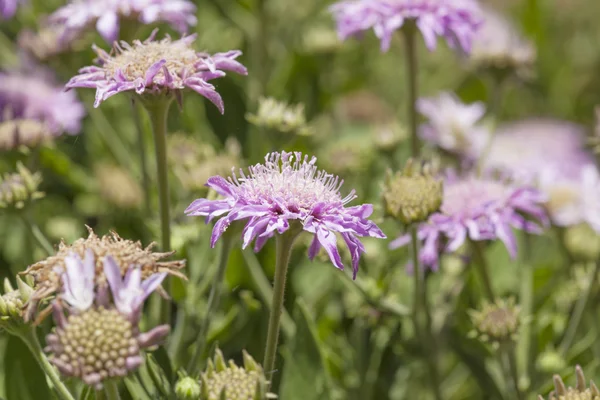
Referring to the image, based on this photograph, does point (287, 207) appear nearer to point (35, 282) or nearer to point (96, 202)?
point (35, 282)

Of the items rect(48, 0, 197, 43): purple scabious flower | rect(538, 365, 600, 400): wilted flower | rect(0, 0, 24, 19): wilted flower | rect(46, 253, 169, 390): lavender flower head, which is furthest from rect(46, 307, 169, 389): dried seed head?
rect(0, 0, 24, 19): wilted flower

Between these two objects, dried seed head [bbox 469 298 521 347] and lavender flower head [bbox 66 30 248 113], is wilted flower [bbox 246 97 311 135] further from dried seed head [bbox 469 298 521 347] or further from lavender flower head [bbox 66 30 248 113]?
dried seed head [bbox 469 298 521 347]

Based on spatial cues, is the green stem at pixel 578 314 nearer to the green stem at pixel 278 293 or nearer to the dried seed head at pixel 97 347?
the green stem at pixel 278 293

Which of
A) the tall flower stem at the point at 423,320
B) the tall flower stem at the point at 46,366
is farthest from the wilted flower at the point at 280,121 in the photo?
the tall flower stem at the point at 46,366

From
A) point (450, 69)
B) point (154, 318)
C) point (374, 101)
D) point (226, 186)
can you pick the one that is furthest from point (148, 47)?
point (450, 69)

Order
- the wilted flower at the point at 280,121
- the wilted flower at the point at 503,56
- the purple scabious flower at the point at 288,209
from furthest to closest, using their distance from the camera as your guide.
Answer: the wilted flower at the point at 503,56, the wilted flower at the point at 280,121, the purple scabious flower at the point at 288,209

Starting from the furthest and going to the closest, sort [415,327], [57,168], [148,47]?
1. [57,168]
2. [415,327]
3. [148,47]

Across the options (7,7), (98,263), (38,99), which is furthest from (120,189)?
(98,263)
